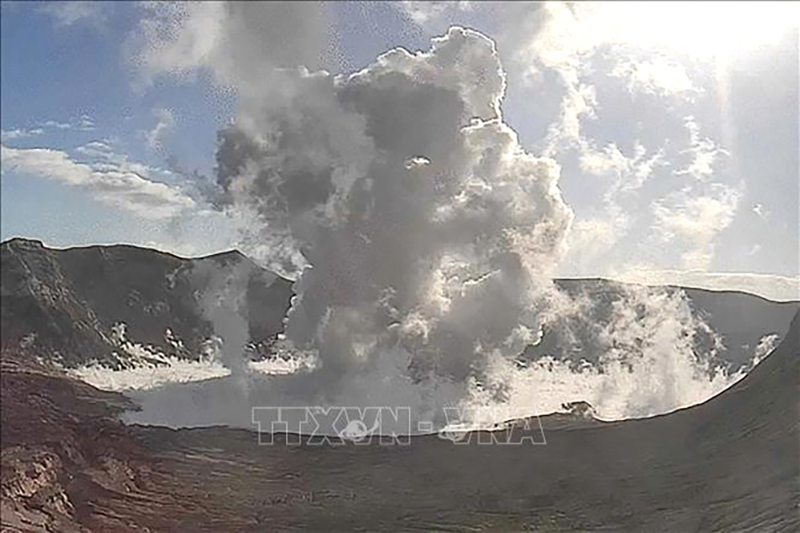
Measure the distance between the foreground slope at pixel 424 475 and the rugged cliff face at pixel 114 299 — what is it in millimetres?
648

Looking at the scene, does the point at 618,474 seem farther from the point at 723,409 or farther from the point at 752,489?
the point at 723,409

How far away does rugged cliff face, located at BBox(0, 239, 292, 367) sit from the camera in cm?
1102

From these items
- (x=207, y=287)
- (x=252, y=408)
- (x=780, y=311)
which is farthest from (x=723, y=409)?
(x=207, y=287)

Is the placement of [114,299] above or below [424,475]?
above

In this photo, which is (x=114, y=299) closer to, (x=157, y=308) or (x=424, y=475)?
(x=157, y=308)

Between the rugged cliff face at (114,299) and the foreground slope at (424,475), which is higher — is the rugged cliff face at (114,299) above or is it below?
above

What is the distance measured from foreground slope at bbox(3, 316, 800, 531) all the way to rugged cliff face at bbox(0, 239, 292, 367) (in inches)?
25.5

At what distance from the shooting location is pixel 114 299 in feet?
50.1

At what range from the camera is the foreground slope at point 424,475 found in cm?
1095

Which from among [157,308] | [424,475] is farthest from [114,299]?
[424,475]

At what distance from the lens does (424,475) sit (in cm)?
1559

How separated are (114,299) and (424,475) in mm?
6169

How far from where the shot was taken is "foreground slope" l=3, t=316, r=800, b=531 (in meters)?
10.9

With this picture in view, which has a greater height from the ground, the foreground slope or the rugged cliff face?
the rugged cliff face
